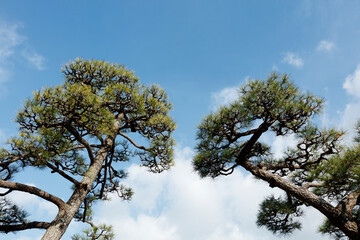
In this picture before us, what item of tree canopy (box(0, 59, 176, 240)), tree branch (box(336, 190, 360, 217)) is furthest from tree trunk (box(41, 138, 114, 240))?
tree branch (box(336, 190, 360, 217))

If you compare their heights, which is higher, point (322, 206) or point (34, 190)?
point (322, 206)

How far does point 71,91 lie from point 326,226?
7.03 m

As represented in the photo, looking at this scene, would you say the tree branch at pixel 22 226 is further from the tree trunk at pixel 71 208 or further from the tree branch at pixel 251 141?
the tree branch at pixel 251 141

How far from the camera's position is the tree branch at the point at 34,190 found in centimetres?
376

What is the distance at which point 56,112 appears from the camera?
153 inches

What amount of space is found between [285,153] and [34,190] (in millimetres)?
5395

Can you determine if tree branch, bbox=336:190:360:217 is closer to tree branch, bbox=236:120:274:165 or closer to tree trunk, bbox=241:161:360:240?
tree trunk, bbox=241:161:360:240

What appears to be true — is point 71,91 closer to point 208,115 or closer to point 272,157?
point 208,115

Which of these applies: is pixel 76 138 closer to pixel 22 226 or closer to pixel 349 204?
pixel 22 226

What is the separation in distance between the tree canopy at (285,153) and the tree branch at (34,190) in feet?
9.87

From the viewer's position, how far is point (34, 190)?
3.86 metres

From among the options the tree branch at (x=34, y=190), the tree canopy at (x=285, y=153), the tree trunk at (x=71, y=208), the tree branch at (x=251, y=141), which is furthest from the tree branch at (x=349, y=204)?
the tree branch at (x=34, y=190)

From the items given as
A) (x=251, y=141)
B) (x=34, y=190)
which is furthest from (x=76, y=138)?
(x=251, y=141)

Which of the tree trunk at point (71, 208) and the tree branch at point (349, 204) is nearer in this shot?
the tree trunk at point (71, 208)
